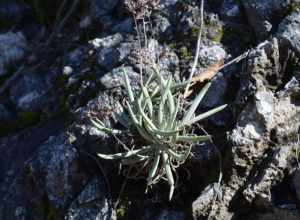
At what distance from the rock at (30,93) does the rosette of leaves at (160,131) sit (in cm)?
89

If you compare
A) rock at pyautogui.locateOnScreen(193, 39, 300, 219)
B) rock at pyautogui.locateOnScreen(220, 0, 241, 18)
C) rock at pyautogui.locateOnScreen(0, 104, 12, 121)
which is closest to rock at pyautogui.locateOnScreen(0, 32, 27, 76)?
rock at pyautogui.locateOnScreen(0, 104, 12, 121)

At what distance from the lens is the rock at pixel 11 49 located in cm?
405

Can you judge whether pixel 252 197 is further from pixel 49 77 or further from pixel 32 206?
pixel 49 77

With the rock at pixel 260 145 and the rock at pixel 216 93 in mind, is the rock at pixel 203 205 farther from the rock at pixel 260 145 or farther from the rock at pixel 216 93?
the rock at pixel 216 93

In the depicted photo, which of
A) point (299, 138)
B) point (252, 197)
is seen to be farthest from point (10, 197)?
point (299, 138)

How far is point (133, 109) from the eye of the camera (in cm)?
294

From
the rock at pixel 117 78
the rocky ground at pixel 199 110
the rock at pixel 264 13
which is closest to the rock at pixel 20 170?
the rocky ground at pixel 199 110

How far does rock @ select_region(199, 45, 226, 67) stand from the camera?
3203mm

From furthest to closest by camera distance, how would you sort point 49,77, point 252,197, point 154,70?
point 49,77 < point 154,70 < point 252,197

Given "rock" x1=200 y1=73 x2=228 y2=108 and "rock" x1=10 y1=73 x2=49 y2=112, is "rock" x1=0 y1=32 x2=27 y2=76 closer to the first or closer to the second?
"rock" x1=10 y1=73 x2=49 y2=112

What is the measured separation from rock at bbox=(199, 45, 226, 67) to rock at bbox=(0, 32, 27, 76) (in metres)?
1.52

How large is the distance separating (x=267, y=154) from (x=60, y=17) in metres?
2.17

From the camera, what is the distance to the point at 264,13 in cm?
330

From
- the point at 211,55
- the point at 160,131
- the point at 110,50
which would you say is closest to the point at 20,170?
the point at 110,50
